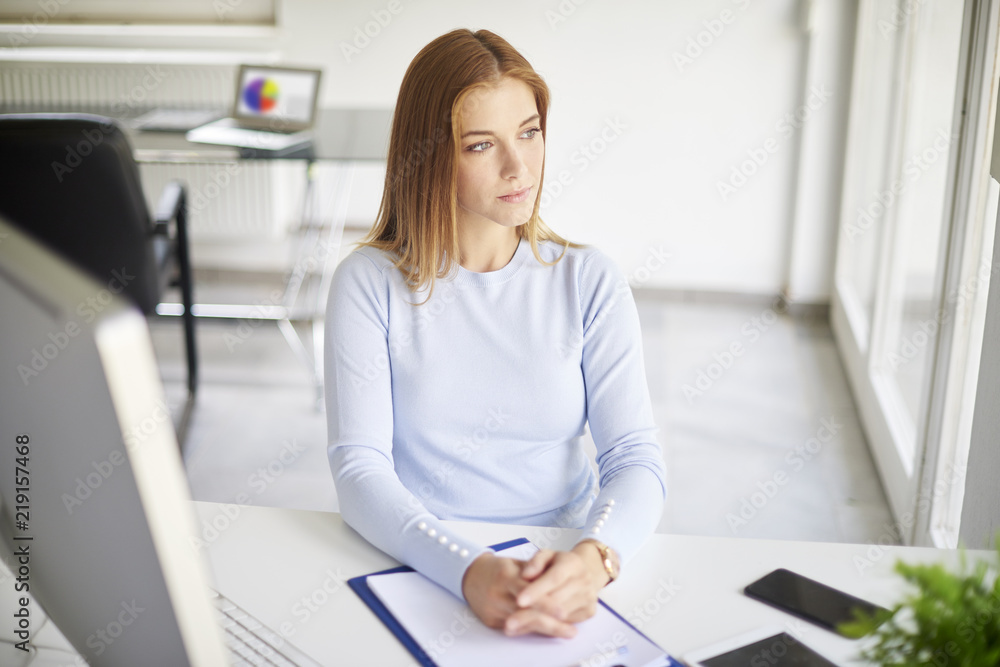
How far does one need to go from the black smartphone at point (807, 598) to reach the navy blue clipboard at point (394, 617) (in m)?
0.16

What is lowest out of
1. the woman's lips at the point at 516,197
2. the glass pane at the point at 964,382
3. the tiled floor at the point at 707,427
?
the tiled floor at the point at 707,427

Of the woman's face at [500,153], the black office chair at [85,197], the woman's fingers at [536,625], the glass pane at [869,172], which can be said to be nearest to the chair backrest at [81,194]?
the black office chair at [85,197]

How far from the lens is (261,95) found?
11.1 ft

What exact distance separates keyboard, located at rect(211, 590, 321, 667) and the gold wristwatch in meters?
0.34

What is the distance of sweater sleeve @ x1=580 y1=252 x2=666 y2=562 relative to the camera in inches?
51.4

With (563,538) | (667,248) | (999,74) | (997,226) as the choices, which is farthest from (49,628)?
(667,248)

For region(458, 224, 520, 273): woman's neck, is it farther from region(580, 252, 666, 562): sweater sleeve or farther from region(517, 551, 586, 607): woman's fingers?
region(517, 551, 586, 607): woman's fingers

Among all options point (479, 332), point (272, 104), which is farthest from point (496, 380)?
point (272, 104)

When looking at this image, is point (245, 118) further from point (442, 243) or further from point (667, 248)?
point (442, 243)

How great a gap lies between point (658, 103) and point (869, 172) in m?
0.99

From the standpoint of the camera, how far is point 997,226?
5.18 ft

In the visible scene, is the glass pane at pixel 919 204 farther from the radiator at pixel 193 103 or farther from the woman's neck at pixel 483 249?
the radiator at pixel 193 103

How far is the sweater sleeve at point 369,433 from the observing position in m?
1.12

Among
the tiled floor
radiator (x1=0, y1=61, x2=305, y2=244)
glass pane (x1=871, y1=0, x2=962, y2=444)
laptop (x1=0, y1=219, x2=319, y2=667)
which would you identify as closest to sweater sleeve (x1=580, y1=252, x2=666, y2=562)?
laptop (x1=0, y1=219, x2=319, y2=667)
